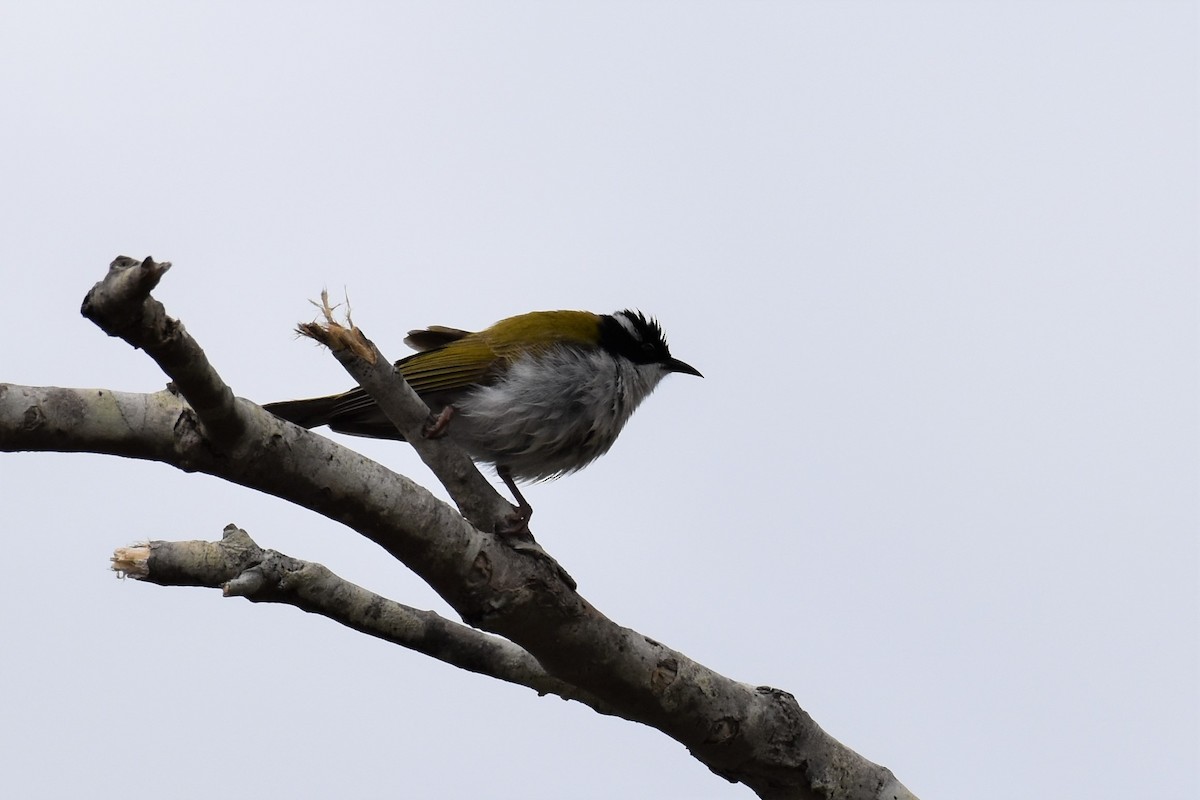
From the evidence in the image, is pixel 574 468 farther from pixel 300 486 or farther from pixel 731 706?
pixel 300 486

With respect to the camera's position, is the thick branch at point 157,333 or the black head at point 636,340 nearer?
the thick branch at point 157,333

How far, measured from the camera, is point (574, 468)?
6.80 metres

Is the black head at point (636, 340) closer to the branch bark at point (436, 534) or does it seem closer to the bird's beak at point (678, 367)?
the bird's beak at point (678, 367)

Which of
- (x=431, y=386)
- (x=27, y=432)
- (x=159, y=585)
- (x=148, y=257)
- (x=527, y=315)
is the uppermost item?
(x=527, y=315)

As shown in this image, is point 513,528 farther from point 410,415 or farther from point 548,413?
point 548,413

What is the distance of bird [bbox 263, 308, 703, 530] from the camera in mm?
6219

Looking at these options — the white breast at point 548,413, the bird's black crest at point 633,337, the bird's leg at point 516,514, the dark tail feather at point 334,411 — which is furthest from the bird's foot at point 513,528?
the bird's black crest at point 633,337

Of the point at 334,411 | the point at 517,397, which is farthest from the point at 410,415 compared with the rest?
the point at 517,397

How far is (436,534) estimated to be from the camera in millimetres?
4133

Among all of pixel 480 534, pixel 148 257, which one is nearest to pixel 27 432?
pixel 148 257

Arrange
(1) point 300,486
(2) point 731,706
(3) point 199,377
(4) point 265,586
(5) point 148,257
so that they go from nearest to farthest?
(5) point 148,257, (3) point 199,377, (1) point 300,486, (4) point 265,586, (2) point 731,706

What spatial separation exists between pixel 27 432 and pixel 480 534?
1.56 meters

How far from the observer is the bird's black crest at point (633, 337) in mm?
7121

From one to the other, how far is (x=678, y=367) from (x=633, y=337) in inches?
17.1
